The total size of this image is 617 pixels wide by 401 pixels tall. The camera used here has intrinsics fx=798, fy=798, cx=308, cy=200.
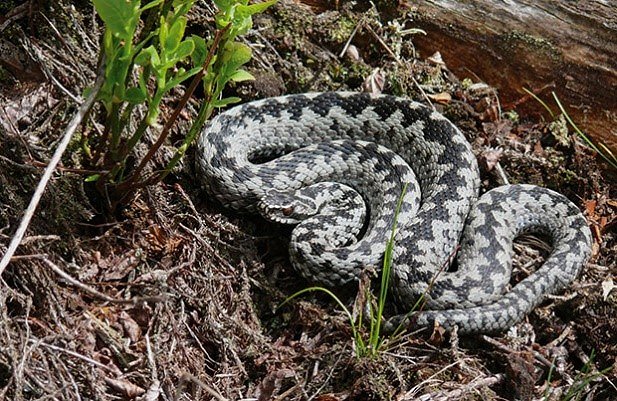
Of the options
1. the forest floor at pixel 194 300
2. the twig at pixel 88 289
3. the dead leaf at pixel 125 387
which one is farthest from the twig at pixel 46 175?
the dead leaf at pixel 125 387

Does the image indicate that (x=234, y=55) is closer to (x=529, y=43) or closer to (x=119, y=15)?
(x=119, y=15)

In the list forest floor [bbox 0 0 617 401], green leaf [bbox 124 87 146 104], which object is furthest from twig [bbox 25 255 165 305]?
green leaf [bbox 124 87 146 104]

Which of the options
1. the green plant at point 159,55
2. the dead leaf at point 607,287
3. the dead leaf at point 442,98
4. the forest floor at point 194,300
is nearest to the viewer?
the green plant at point 159,55

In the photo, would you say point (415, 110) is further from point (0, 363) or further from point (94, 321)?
point (0, 363)

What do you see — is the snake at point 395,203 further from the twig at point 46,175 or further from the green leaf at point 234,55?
the twig at point 46,175

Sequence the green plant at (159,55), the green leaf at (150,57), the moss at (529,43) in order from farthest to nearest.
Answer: the moss at (529,43) → the green leaf at (150,57) → the green plant at (159,55)

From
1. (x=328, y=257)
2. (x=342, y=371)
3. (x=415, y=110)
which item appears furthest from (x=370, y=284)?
(x=415, y=110)
